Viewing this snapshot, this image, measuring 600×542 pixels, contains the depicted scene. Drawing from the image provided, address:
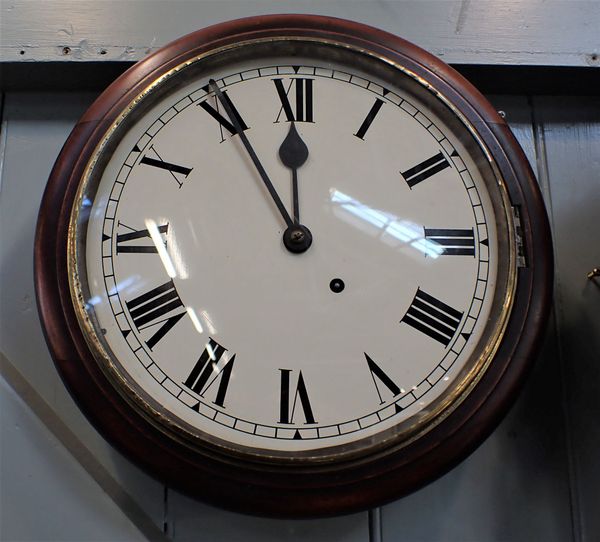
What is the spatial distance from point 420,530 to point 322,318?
0.88 ft

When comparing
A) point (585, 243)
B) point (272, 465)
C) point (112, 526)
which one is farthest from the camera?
point (585, 243)

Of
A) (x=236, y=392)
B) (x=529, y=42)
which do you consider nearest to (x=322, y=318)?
(x=236, y=392)

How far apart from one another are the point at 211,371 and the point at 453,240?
0.29 meters

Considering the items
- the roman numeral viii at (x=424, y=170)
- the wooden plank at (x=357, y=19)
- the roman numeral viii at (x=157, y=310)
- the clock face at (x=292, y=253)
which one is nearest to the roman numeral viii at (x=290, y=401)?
the clock face at (x=292, y=253)

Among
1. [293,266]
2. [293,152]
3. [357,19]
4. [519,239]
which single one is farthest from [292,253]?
[357,19]

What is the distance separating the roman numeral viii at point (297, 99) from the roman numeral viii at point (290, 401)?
295 mm

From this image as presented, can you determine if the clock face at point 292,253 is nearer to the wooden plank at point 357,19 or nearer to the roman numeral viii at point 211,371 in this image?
the roman numeral viii at point 211,371

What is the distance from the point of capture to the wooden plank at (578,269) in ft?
2.79

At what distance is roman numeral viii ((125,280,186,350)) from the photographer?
2.51 feet

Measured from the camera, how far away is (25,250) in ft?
2.98

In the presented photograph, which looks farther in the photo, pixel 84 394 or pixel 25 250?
pixel 25 250

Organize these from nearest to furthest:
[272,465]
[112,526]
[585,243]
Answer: [272,465] < [112,526] < [585,243]

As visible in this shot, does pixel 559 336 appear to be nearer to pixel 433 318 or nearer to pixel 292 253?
pixel 433 318

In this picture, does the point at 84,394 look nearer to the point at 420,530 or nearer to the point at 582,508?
the point at 420,530
